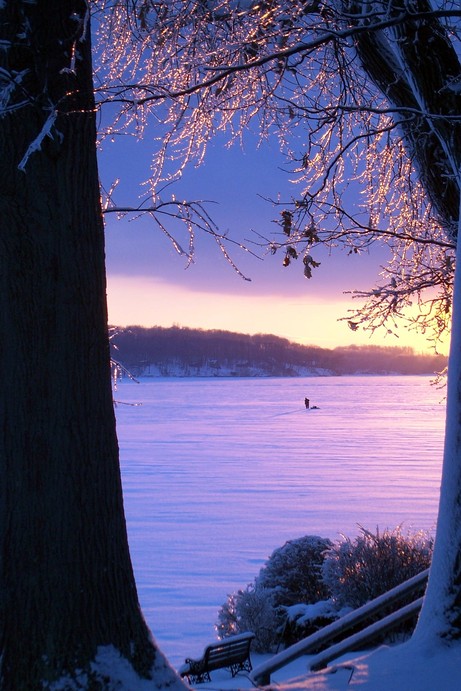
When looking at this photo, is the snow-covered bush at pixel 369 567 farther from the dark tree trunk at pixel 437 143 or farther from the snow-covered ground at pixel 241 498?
the dark tree trunk at pixel 437 143

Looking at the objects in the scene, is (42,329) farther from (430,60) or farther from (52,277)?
(430,60)

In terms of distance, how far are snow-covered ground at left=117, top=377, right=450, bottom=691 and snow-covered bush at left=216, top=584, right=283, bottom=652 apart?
0.32 metres

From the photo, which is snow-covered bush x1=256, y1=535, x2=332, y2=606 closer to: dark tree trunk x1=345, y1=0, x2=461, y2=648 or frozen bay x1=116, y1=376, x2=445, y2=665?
frozen bay x1=116, y1=376, x2=445, y2=665

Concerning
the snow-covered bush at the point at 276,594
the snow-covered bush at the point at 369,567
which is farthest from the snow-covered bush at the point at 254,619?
the snow-covered bush at the point at 369,567

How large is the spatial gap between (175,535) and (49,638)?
9.97m

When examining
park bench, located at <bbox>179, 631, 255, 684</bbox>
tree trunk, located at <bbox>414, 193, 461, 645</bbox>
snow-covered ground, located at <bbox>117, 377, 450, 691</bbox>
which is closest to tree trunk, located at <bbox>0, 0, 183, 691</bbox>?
snow-covered ground, located at <bbox>117, 377, 450, 691</bbox>

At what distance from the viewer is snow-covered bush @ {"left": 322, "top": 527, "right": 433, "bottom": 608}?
8.64m

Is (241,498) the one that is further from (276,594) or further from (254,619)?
(254,619)

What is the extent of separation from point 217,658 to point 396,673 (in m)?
2.37

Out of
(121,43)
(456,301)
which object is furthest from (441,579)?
(121,43)

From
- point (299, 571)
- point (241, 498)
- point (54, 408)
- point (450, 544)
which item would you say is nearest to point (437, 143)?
point (450, 544)

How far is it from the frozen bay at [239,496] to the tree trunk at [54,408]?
13.7 feet

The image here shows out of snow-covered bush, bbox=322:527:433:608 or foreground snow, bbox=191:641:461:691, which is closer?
foreground snow, bbox=191:641:461:691

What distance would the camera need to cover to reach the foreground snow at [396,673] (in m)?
4.23
